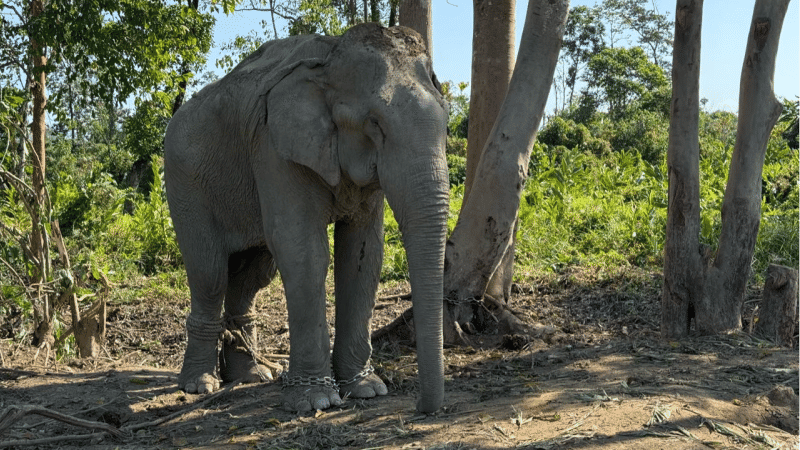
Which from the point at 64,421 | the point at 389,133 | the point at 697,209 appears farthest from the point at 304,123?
the point at 697,209

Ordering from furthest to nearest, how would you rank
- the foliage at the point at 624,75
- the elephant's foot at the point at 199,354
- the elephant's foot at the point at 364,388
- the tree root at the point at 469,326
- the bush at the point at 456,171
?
1. the foliage at the point at 624,75
2. the bush at the point at 456,171
3. the tree root at the point at 469,326
4. the elephant's foot at the point at 199,354
5. the elephant's foot at the point at 364,388

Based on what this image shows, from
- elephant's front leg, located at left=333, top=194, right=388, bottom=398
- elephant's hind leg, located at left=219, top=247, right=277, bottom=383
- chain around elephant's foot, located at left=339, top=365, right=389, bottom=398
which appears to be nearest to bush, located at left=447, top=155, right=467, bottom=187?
elephant's hind leg, located at left=219, top=247, right=277, bottom=383

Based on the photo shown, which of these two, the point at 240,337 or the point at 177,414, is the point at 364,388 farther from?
the point at 240,337

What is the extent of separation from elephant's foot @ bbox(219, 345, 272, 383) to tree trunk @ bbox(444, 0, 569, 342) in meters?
1.61

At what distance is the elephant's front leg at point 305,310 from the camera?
5234 millimetres

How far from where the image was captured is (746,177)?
6.68 meters

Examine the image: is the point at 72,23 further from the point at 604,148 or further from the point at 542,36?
the point at 604,148

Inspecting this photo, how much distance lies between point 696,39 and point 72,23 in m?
5.24

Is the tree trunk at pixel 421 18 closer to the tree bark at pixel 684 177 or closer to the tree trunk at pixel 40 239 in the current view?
the tree bark at pixel 684 177

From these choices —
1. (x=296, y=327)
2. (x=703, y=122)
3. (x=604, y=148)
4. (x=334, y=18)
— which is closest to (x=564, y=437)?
(x=296, y=327)

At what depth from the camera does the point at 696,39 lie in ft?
22.2

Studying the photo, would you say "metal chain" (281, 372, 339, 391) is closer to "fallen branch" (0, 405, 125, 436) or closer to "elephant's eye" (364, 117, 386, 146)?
"fallen branch" (0, 405, 125, 436)

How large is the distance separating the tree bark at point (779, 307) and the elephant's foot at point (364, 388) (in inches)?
127

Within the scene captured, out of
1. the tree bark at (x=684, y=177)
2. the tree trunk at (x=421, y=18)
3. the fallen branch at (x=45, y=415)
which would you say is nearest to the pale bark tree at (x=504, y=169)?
the tree trunk at (x=421, y=18)
